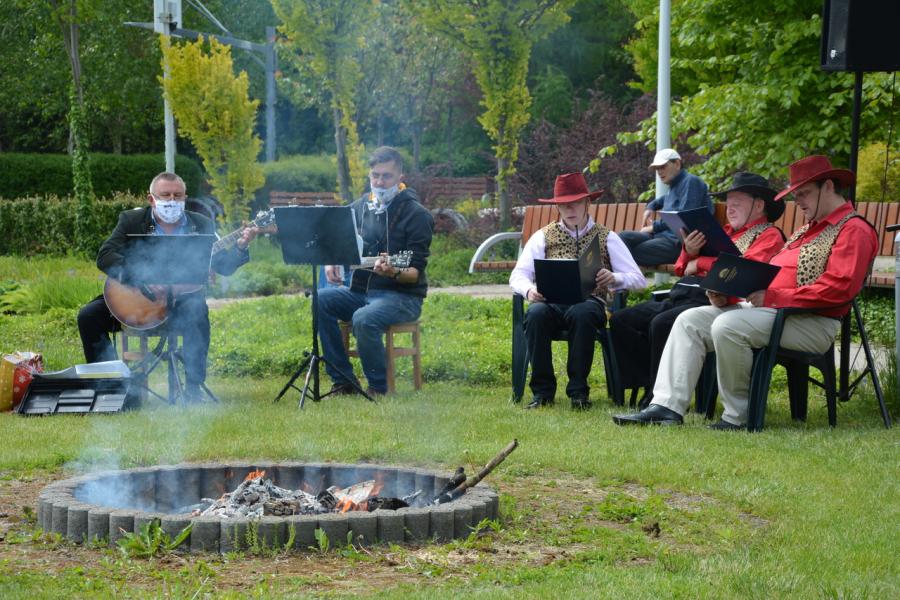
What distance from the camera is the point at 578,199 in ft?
28.1

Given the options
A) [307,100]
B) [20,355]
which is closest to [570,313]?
[20,355]

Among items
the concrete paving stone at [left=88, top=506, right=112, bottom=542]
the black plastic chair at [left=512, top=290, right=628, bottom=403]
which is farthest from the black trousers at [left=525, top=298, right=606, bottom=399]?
the concrete paving stone at [left=88, top=506, right=112, bottom=542]

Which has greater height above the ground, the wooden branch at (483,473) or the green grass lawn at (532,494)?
the wooden branch at (483,473)

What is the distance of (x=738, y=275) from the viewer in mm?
7215

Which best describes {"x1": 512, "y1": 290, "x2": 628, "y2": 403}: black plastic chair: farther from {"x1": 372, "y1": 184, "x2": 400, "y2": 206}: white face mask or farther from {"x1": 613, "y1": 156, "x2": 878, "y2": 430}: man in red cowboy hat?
{"x1": 372, "y1": 184, "x2": 400, "y2": 206}: white face mask

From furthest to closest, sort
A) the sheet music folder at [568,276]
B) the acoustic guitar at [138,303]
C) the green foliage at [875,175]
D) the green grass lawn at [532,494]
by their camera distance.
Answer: the green foliage at [875,175] → the acoustic guitar at [138,303] → the sheet music folder at [568,276] → the green grass lawn at [532,494]

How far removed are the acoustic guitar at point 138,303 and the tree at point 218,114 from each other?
10.8 metres

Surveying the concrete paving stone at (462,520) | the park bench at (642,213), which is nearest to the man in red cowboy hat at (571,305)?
the park bench at (642,213)

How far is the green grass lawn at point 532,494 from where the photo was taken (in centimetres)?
423

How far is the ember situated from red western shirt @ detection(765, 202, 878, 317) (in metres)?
2.93

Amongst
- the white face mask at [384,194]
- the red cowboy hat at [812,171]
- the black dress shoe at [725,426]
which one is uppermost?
the red cowboy hat at [812,171]

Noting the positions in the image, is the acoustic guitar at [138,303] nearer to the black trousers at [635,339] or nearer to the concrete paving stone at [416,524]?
the black trousers at [635,339]

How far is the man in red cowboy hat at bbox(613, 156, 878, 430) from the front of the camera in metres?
7.22

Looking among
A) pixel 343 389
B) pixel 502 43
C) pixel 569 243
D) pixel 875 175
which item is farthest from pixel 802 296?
pixel 502 43
